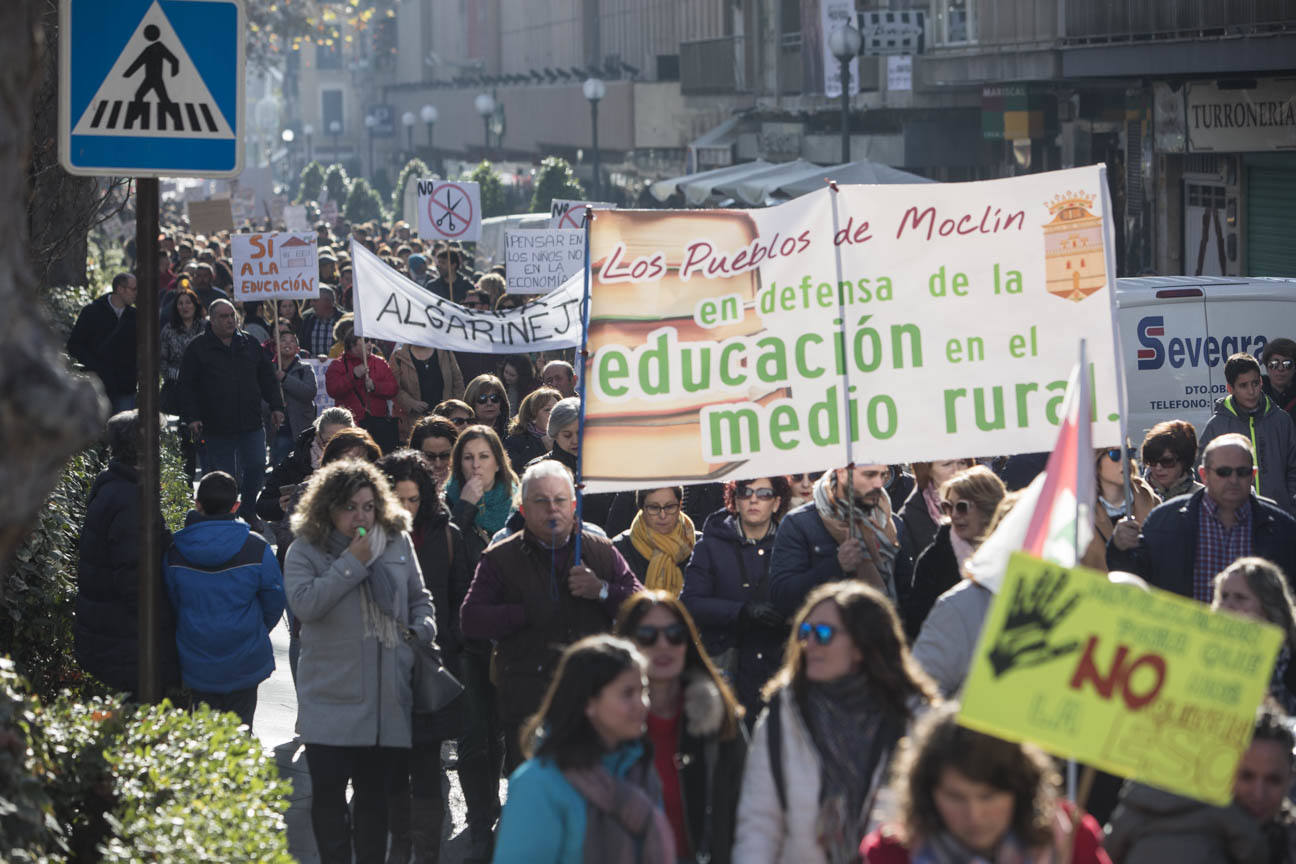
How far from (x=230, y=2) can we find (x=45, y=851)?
7.90ft

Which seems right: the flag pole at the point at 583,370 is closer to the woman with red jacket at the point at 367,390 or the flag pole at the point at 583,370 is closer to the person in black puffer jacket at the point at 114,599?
the person in black puffer jacket at the point at 114,599

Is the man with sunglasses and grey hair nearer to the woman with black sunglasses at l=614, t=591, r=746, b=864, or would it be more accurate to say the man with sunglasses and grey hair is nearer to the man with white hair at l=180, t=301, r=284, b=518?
the woman with black sunglasses at l=614, t=591, r=746, b=864

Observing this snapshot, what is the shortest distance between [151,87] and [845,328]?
2.76 metres

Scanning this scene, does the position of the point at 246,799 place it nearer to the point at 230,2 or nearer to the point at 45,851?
the point at 45,851

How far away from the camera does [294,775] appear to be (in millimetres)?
8312

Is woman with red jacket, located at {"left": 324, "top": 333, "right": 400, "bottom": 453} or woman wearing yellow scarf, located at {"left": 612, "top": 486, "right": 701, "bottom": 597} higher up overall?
woman with red jacket, located at {"left": 324, "top": 333, "right": 400, "bottom": 453}

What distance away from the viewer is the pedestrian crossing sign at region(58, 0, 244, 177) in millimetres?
5203

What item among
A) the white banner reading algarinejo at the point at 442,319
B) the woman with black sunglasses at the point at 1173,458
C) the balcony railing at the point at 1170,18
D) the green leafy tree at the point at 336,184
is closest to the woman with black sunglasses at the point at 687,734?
the woman with black sunglasses at the point at 1173,458

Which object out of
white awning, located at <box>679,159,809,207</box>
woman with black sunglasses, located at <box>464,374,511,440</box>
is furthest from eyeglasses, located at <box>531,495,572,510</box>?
white awning, located at <box>679,159,809,207</box>

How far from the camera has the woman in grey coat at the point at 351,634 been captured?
253 inches

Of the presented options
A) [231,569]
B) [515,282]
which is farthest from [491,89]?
[231,569]

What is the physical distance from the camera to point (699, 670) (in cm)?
489

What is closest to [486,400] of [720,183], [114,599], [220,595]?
[220,595]

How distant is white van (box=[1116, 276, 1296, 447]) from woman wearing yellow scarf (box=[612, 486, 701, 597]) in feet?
16.4
